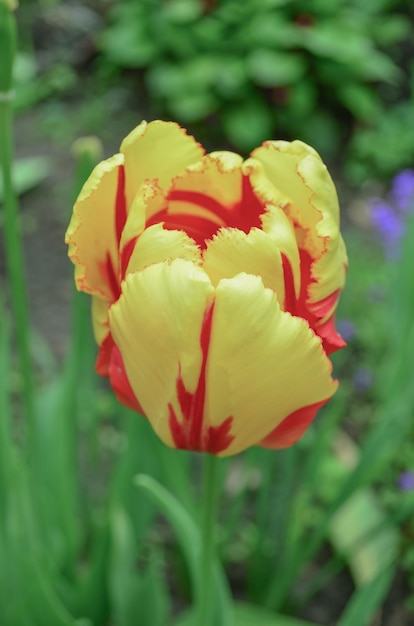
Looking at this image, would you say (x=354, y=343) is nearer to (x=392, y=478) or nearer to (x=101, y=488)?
(x=392, y=478)

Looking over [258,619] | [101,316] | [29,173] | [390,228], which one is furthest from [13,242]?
[29,173]

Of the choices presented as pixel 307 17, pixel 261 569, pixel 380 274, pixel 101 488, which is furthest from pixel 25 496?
pixel 307 17

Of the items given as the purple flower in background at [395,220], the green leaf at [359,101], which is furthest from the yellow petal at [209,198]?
the green leaf at [359,101]

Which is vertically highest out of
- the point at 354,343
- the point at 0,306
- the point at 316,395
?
the point at 316,395

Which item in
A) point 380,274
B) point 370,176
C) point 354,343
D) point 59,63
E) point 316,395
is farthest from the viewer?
point 59,63

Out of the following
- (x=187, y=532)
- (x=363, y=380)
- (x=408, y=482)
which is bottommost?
(x=363, y=380)

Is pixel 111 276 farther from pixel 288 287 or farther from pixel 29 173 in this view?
pixel 29 173
